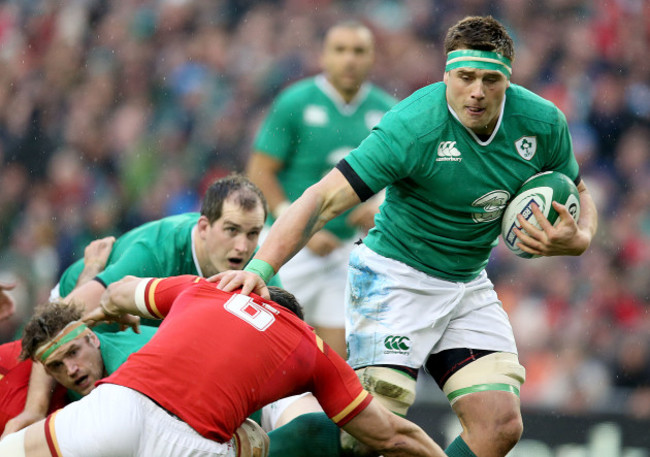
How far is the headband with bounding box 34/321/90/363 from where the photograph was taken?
492 centimetres

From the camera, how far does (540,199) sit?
4.64 metres

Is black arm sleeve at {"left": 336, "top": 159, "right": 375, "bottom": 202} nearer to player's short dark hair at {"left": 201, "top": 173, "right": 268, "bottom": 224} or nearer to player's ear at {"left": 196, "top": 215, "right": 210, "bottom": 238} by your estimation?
player's short dark hair at {"left": 201, "top": 173, "right": 268, "bottom": 224}

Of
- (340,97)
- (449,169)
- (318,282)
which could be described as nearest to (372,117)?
(340,97)

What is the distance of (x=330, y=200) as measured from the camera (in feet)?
14.8

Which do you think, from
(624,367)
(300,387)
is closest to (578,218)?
(300,387)

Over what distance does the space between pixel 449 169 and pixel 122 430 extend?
5.81ft

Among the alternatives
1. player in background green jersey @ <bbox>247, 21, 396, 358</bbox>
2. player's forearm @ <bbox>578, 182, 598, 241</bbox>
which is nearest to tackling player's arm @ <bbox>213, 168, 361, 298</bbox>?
player's forearm @ <bbox>578, 182, 598, 241</bbox>

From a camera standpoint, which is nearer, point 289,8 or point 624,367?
point 624,367

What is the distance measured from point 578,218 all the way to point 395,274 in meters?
0.87

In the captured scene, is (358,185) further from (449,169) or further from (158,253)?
(158,253)

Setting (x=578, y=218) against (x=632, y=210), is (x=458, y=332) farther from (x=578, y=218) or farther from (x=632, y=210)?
(x=632, y=210)

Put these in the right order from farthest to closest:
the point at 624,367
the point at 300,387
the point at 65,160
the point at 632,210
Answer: the point at 65,160
the point at 632,210
the point at 624,367
the point at 300,387

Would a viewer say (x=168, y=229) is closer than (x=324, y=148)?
Yes

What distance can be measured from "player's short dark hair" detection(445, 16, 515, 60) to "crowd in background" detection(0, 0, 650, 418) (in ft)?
16.4
